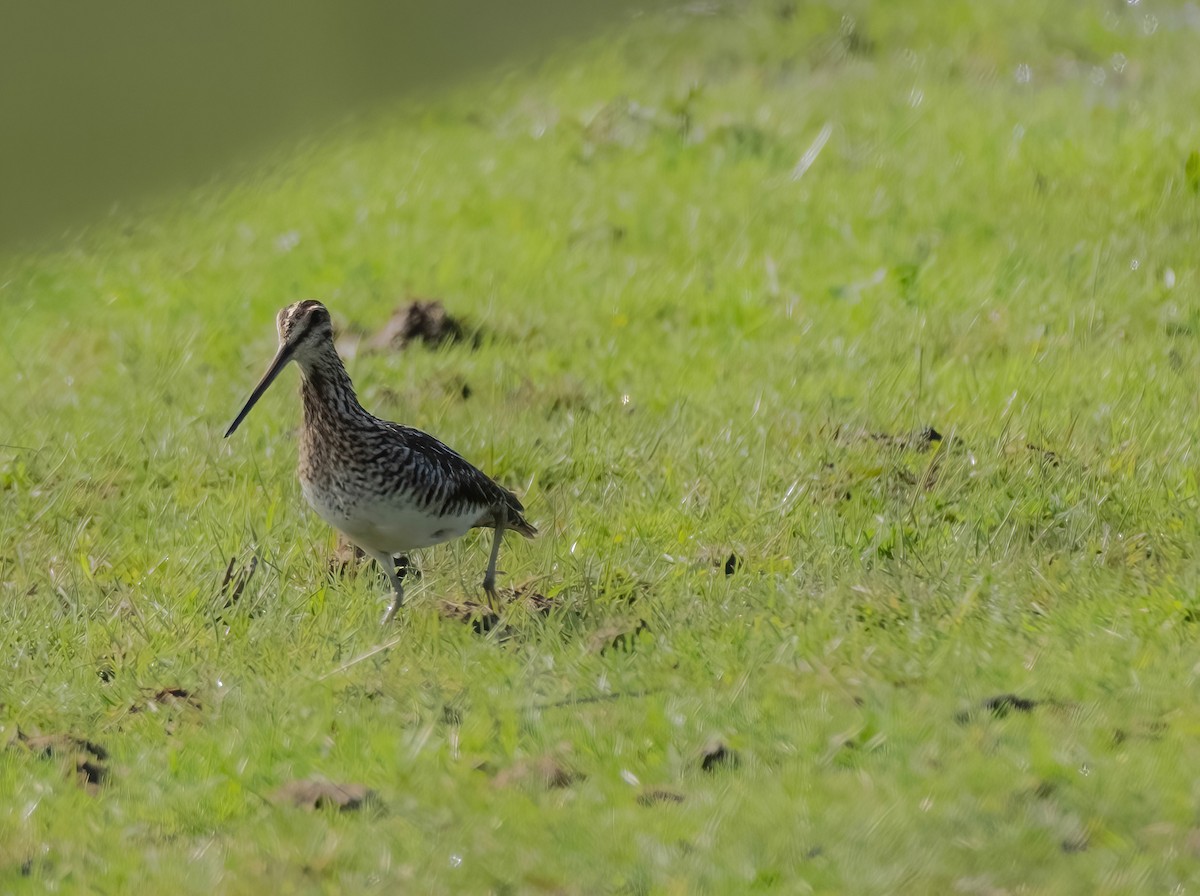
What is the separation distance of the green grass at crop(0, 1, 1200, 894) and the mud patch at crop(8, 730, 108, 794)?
41 mm

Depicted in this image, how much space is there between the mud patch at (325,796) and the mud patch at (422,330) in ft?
17.1

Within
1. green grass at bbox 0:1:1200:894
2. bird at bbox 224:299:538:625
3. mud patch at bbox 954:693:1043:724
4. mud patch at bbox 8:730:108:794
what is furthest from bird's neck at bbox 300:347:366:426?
mud patch at bbox 954:693:1043:724

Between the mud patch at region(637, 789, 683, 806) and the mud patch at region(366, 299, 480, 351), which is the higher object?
the mud patch at region(637, 789, 683, 806)

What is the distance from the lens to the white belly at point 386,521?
24.1 ft

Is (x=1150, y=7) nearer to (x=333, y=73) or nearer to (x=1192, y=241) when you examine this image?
(x=1192, y=241)

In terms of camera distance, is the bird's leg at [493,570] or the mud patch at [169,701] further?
the bird's leg at [493,570]

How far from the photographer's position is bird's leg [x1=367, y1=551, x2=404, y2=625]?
7.32 m

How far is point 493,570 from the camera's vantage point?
7.57 metres

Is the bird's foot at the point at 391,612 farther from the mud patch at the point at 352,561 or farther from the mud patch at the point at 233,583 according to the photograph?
the mud patch at the point at 233,583

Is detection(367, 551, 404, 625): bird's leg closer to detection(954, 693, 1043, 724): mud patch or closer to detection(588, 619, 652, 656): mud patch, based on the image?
detection(588, 619, 652, 656): mud patch

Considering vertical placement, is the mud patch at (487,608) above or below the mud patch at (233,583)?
below

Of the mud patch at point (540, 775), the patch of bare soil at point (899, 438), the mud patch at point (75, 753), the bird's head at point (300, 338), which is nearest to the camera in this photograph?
the mud patch at point (540, 775)

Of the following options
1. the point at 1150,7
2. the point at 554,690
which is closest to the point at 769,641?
the point at 554,690

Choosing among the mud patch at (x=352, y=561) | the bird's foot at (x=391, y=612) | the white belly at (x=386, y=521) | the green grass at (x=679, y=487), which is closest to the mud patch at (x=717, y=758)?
the green grass at (x=679, y=487)
